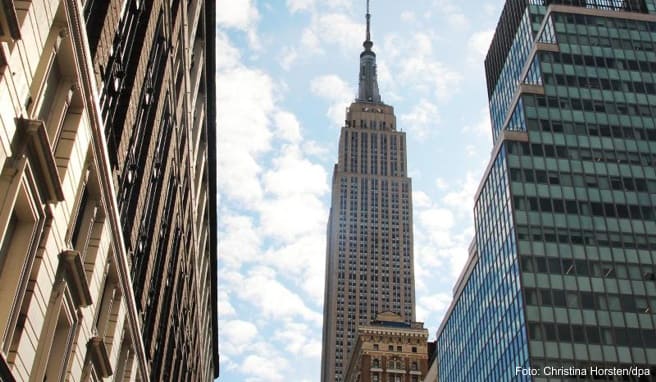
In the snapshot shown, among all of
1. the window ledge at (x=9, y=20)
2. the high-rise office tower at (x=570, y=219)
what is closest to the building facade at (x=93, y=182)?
the window ledge at (x=9, y=20)

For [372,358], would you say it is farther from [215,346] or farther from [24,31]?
[24,31]

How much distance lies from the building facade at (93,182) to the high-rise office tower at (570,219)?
112ft

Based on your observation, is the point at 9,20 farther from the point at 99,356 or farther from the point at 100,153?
the point at 99,356

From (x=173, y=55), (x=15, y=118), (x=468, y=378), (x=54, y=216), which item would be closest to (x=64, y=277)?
(x=54, y=216)

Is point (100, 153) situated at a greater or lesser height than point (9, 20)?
greater

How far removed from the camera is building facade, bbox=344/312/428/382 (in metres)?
149

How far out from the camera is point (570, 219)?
7131 cm

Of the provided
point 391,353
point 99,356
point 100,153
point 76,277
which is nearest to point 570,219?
point 99,356

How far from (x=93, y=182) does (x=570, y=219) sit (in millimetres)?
55934

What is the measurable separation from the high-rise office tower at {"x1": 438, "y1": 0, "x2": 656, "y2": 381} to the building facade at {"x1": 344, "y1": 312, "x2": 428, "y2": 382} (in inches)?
2228

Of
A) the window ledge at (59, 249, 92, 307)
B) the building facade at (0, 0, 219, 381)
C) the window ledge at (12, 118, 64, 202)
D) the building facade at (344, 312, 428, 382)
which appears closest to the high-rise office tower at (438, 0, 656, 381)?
the building facade at (0, 0, 219, 381)

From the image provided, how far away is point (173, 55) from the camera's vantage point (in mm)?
37531

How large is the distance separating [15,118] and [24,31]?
6.76 feet

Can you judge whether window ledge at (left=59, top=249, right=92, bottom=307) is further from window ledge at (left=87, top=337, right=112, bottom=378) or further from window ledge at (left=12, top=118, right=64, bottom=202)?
window ledge at (left=87, top=337, right=112, bottom=378)
